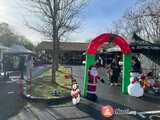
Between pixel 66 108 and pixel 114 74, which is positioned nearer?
pixel 66 108

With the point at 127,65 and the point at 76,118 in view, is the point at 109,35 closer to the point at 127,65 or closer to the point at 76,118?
the point at 127,65

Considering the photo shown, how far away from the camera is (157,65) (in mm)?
26016

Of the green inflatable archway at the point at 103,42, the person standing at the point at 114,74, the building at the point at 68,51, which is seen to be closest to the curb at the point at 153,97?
the green inflatable archway at the point at 103,42

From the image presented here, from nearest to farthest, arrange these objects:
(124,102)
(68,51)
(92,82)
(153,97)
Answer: (124,102) → (92,82) → (153,97) → (68,51)

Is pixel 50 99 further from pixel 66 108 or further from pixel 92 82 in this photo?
pixel 92 82

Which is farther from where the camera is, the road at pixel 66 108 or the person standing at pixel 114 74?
the person standing at pixel 114 74

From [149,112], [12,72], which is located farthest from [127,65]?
[12,72]

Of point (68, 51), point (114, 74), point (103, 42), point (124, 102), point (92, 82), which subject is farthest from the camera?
point (68, 51)

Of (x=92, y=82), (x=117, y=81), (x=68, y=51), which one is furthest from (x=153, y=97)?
(x=68, y=51)

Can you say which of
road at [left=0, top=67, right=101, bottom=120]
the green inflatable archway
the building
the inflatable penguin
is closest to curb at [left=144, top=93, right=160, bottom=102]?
the green inflatable archway

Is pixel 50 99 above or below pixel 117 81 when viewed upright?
below

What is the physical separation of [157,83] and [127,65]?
217 cm

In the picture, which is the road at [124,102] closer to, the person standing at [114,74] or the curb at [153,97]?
the curb at [153,97]

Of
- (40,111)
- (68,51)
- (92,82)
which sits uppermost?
(68,51)
